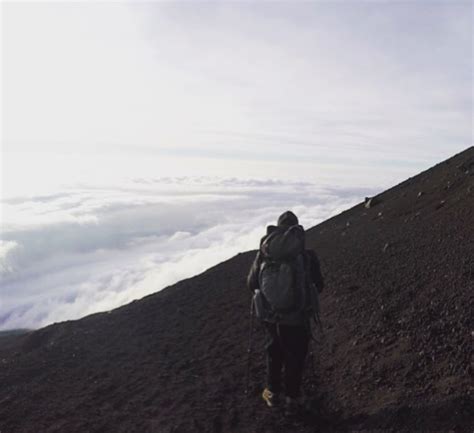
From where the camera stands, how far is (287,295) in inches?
252

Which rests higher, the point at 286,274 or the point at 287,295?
the point at 286,274

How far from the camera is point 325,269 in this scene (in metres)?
14.5

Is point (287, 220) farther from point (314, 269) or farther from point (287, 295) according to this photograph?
point (287, 295)

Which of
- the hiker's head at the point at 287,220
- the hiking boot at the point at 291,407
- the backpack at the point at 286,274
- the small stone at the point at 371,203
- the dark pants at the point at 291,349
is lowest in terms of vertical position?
the hiking boot at the point at 291,407

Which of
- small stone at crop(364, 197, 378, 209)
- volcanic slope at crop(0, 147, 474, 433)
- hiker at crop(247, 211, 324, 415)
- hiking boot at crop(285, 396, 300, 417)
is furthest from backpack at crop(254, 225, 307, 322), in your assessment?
small stone at crop(364, 197, 378, 209)

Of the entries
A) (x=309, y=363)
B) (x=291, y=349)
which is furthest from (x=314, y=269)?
(x=309, y=363)

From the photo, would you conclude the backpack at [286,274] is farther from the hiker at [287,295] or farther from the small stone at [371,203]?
the small stone at [371,203]

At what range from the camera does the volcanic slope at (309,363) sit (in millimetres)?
6398

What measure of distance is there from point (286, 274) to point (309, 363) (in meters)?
2.69

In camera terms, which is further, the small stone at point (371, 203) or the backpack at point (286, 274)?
the small stone at point (371, 203)

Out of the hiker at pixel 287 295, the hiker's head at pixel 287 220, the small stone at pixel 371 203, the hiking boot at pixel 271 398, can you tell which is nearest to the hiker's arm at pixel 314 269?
the hiker at pixel 287 295

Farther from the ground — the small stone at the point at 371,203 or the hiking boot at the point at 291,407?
the small stone at the point at 371,203

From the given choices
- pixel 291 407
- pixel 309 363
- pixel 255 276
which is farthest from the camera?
pixel 309 363

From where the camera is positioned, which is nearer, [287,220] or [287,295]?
[287,295]
